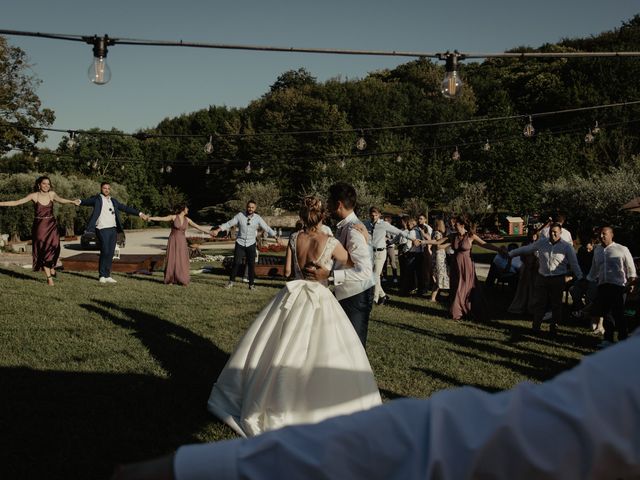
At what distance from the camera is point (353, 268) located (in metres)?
6.83

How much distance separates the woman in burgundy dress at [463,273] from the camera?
1289 cm

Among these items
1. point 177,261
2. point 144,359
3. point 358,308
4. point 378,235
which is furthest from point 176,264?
point 358,308

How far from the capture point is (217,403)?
231 inches

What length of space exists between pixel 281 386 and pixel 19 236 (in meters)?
38.5

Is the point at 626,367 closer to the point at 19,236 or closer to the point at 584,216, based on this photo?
the point at 584,216

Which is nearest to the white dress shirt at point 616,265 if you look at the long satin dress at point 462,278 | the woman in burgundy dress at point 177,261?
the long satin dress at point 462,278

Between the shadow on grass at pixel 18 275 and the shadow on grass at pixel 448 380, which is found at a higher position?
the shadow on grass at pixel 18 275

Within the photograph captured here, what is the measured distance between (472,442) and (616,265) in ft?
33.4

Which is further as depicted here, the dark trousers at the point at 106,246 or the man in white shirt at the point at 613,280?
the dark trousers at the point at 106,246

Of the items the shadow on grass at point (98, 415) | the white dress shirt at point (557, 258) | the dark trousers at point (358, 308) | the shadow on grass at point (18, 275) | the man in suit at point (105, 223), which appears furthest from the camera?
the man in suit at point (105, 223)

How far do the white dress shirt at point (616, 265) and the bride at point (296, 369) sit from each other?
6.16 metres

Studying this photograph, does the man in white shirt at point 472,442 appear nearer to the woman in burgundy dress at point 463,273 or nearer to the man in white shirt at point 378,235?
the woman in burgundy dress at point 463,273

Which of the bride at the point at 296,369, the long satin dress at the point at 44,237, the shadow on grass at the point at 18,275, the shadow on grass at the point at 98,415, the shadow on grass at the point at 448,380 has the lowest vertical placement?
the shadow on grass at the point at 98,415

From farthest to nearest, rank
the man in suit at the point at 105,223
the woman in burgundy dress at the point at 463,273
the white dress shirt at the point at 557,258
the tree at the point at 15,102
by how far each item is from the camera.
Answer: the tree at the point at 15,102 < the man in suit at the point at 105,223 < the woman in burgundy dress at the point at 463,273 < the white dress shirt at the point at 557,258
